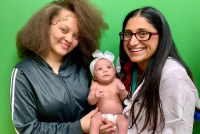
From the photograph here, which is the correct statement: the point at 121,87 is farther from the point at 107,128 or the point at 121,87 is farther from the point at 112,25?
the point at 112,25

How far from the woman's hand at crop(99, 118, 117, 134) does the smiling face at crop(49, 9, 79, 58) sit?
49 cm

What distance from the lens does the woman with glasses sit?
1469mm

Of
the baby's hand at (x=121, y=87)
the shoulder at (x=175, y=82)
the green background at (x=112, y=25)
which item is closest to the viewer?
the shoulder at (x=175, y=82)

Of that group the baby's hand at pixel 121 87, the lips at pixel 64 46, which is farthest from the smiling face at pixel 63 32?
the baby's hand at pixel 121 87

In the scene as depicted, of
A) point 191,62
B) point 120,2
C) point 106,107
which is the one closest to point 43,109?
point 106,107

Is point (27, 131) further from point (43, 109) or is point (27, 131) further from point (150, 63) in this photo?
point (150, 63)

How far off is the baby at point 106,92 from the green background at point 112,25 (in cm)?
36

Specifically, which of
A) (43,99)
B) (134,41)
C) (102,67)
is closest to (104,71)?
(102,67)

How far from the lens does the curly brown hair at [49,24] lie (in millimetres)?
1660

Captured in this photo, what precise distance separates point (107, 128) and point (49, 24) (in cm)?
69

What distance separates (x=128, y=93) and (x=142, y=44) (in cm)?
33

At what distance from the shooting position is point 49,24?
5.52 ft

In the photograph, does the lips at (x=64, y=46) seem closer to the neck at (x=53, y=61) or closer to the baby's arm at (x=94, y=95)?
the neck at (x=53, y=61)

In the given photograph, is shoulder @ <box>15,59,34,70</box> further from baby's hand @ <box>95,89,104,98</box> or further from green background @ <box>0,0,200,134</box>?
baby's hand @ <box>95,89,104,98</box>
